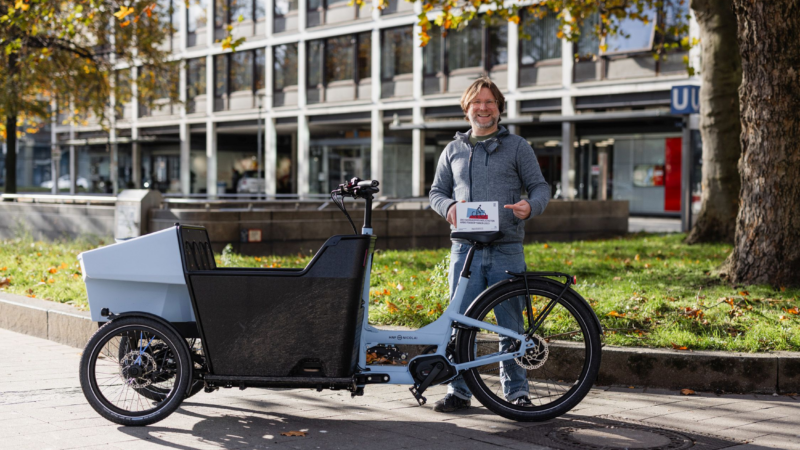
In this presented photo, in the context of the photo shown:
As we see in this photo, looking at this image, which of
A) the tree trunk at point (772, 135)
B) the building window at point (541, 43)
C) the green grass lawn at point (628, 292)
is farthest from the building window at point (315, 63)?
the tree trunk at point (772, 135)

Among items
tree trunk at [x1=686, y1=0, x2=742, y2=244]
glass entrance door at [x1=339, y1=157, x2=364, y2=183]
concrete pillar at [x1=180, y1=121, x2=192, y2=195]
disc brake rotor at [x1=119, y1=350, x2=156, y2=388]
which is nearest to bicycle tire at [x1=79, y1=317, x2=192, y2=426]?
disc brake rotor at [x1=119, y1=350, x2=156, y2=388]

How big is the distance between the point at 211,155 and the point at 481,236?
125 ft

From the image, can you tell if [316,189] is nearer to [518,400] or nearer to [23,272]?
[23,272]

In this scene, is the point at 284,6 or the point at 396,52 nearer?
the point at 396,52

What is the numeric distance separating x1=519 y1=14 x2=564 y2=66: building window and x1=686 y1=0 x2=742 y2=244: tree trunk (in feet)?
52.7

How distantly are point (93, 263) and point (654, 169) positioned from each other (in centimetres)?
2876

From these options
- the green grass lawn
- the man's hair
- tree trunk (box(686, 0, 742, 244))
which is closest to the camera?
the man's hair

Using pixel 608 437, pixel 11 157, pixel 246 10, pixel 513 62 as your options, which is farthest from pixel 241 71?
pixel 608 437

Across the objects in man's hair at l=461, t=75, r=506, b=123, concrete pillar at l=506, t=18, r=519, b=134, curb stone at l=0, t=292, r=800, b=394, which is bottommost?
curb stone at l=0, t=292, r=800, b=394

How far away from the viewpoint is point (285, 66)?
125 feet

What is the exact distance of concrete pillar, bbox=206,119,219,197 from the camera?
41.3 metres

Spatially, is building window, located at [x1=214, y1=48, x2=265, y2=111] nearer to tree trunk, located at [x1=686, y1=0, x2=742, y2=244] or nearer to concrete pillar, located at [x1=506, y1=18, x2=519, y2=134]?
concrete pillar, located at [x1=506, y1=18, x2=519, y2=134]

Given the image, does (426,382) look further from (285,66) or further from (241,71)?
(241,71)

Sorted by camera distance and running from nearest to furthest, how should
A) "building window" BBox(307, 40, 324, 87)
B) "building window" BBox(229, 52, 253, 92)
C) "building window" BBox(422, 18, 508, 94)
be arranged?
"building window" BBox(422, 18, 508, 94) → "building window" BBox(307, 40, 324, 87) → "building window" BBox(229, 52, 253, 92)
